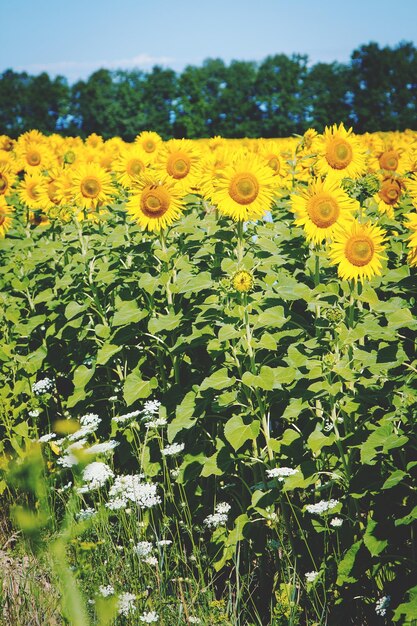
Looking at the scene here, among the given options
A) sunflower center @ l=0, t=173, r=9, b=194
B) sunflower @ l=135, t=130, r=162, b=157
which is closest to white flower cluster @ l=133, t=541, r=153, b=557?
sunflower @ l=135, t=130, r=162, b=157

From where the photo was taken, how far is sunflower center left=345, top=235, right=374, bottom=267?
3.21 meters

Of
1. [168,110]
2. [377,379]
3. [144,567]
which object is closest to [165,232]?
[377,379]

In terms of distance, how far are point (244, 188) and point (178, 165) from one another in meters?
1.07

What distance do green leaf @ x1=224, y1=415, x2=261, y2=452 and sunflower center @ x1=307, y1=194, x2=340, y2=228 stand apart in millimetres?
1155

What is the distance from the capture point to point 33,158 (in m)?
8.61

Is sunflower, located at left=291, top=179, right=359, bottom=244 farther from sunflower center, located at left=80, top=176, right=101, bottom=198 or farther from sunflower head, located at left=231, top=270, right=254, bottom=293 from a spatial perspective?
sunflower center, located at left=80, top=176, right=101, bottom=198

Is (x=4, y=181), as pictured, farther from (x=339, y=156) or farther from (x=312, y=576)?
(x=312, y=576)

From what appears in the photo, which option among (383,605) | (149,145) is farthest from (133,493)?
(149,145)

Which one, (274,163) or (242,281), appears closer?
(242,281)

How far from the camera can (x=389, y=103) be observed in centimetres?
4384

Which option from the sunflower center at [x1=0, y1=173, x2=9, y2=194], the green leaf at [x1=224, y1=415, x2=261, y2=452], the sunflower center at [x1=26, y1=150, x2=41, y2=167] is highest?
the sunflower center at [x1=26, y1=150, x2=41, y2=167]

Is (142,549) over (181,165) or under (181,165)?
under

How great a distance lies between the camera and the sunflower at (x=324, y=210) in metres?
3.51

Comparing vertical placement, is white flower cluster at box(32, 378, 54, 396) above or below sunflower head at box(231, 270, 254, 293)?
below
